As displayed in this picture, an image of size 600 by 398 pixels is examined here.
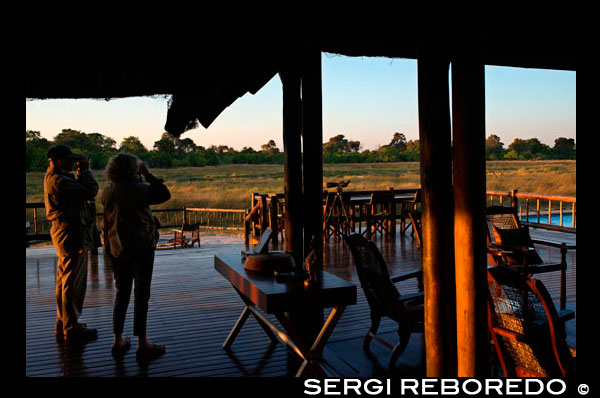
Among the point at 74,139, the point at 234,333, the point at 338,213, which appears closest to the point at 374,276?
the point at 234,333

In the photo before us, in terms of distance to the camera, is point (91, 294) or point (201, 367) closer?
point (201, 367)

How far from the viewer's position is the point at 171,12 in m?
2.60

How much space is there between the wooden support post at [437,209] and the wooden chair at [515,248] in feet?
8.74

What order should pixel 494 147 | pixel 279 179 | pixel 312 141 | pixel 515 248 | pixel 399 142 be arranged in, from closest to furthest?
pixel 312 141 → pixel 515 248 → pixel 494 147 → pixel 279 179 → pixel 399 142

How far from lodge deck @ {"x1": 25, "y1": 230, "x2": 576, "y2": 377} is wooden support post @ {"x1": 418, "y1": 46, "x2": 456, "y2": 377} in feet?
3.65

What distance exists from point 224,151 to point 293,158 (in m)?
46.0

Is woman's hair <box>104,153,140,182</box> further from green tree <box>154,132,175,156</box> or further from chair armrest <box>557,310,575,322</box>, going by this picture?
green tree <box>154,132,175,156</box>

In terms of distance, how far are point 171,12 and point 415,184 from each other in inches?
1499

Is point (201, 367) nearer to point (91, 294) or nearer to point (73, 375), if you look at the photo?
point (73, 375)

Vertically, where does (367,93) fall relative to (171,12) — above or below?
above

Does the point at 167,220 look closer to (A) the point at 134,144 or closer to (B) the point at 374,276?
(A) the point at 134,144

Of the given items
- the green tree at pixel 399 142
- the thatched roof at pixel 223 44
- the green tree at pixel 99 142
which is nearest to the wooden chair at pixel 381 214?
the thatched roof at pixel 223 44

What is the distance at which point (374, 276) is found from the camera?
145 inches
